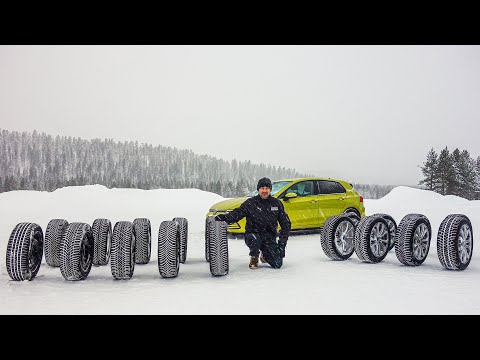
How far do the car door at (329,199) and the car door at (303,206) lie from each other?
6.5 inches

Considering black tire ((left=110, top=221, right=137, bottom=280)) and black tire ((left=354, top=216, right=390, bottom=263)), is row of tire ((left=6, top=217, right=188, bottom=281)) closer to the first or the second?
black tire ((left=110, top=221, right=137, bottom=280))

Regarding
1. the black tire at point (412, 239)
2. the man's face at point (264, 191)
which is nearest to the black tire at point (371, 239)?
the black tire at point (412, 239)

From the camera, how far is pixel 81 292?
218 inches

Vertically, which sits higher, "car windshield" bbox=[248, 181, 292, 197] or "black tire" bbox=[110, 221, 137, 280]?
"car windshield" bbox=[248, 181, 292, 197]

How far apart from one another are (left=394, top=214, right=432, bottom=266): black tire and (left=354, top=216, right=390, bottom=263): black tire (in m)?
0.44

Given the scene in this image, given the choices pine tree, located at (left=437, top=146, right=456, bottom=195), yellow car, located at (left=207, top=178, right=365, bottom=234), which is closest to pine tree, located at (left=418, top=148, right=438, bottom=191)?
pine tree, located at (left=437, top=146, right=456, bottom=195)

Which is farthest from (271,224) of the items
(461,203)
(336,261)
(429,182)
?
(429,182)

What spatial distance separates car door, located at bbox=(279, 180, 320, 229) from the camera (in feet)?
35.7

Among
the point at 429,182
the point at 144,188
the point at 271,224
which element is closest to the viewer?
the point at 271,224

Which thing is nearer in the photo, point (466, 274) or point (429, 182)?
point (466, 274)

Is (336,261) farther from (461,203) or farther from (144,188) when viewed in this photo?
(144,188)

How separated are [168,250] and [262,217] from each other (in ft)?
5.86

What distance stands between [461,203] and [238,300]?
23.0 m

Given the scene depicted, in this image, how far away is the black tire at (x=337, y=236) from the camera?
809cm
